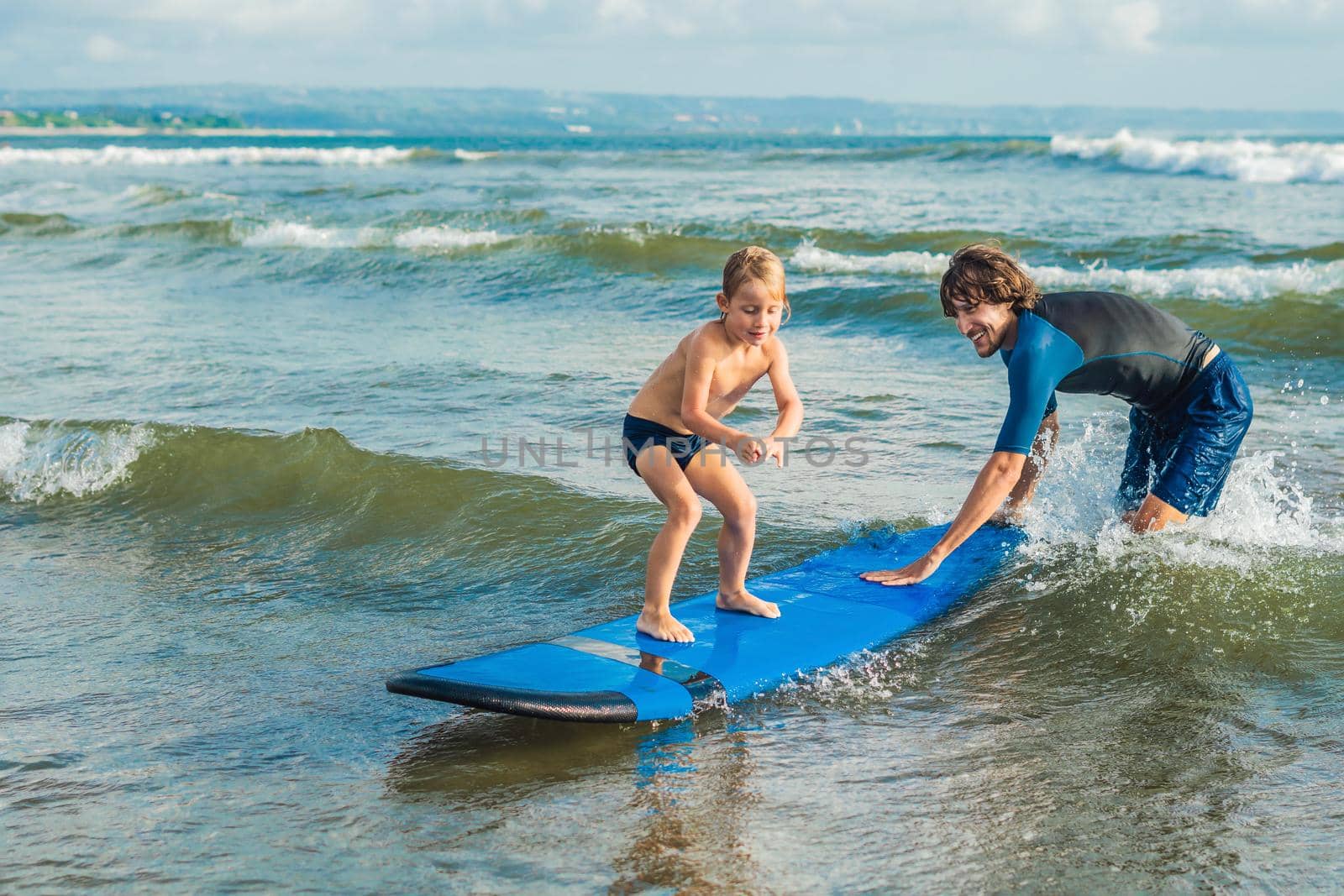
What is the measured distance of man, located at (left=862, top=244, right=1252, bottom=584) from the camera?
166 inches

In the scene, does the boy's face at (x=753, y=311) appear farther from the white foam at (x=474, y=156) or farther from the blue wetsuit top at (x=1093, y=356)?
the white foam at (x=474, y=156)

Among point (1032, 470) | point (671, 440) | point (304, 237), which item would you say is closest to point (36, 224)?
point (304, 237)

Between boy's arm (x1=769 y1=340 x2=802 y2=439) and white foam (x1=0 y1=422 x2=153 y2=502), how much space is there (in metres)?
4.46

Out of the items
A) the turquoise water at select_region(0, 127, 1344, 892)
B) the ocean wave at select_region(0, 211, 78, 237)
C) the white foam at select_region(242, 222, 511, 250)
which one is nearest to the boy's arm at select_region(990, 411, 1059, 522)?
the turquoise water at select_region(0, 127, 1344, 892)

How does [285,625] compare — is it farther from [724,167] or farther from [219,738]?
[724,167]

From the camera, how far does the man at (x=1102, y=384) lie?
166 inches

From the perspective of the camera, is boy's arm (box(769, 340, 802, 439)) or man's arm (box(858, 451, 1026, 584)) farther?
man's arm (box(858, 451, 1026, 584))

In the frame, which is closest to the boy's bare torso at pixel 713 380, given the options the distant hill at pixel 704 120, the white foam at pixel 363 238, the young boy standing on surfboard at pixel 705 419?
the young boy standing on surfboard at pixel 705 419

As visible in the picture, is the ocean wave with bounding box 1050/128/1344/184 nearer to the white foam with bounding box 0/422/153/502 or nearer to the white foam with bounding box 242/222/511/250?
the white foam with bounding box 242/222/511/250

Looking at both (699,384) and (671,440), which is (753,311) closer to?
(699,384)

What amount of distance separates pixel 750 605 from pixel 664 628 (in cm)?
42

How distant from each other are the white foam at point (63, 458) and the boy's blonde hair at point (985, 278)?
498 cm

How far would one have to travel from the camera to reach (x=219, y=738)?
12.3 ft

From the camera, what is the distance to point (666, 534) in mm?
4156
